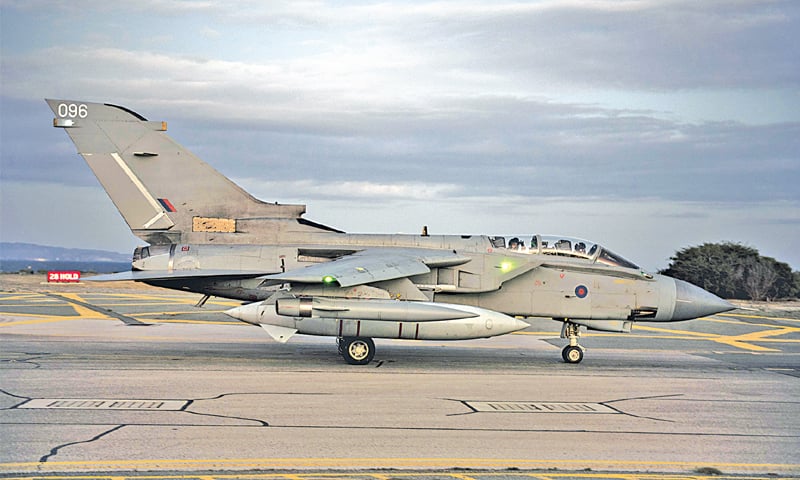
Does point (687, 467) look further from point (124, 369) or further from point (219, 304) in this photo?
point (219, 304)

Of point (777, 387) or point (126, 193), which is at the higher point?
point (126, 193)

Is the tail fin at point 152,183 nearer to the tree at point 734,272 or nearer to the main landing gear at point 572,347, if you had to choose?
the main landing gear at point 572,347

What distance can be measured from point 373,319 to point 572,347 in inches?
196

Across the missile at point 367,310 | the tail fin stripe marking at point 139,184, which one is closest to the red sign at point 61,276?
the tail fin stripe marking at point 139,184

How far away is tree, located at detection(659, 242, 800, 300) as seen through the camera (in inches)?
1682

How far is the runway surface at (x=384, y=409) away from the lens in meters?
9.06

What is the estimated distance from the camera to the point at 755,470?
9.22 metres

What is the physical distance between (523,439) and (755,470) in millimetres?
2749

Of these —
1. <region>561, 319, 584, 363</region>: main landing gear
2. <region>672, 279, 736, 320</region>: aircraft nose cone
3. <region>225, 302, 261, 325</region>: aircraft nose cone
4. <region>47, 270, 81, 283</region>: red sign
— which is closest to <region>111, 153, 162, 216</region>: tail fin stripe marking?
<region>225, 302, 261, 325</region>: aircraft nose cone

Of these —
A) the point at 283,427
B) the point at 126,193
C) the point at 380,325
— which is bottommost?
the point at 283,427

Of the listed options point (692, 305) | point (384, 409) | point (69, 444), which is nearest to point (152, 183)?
point (384, 409)

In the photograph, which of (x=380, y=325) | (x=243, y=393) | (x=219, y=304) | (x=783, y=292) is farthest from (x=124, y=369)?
(x=783, y=292)

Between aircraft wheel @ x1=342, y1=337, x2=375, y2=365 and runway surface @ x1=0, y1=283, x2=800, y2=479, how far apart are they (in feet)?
1.61

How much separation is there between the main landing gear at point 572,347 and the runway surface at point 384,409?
308 mm
